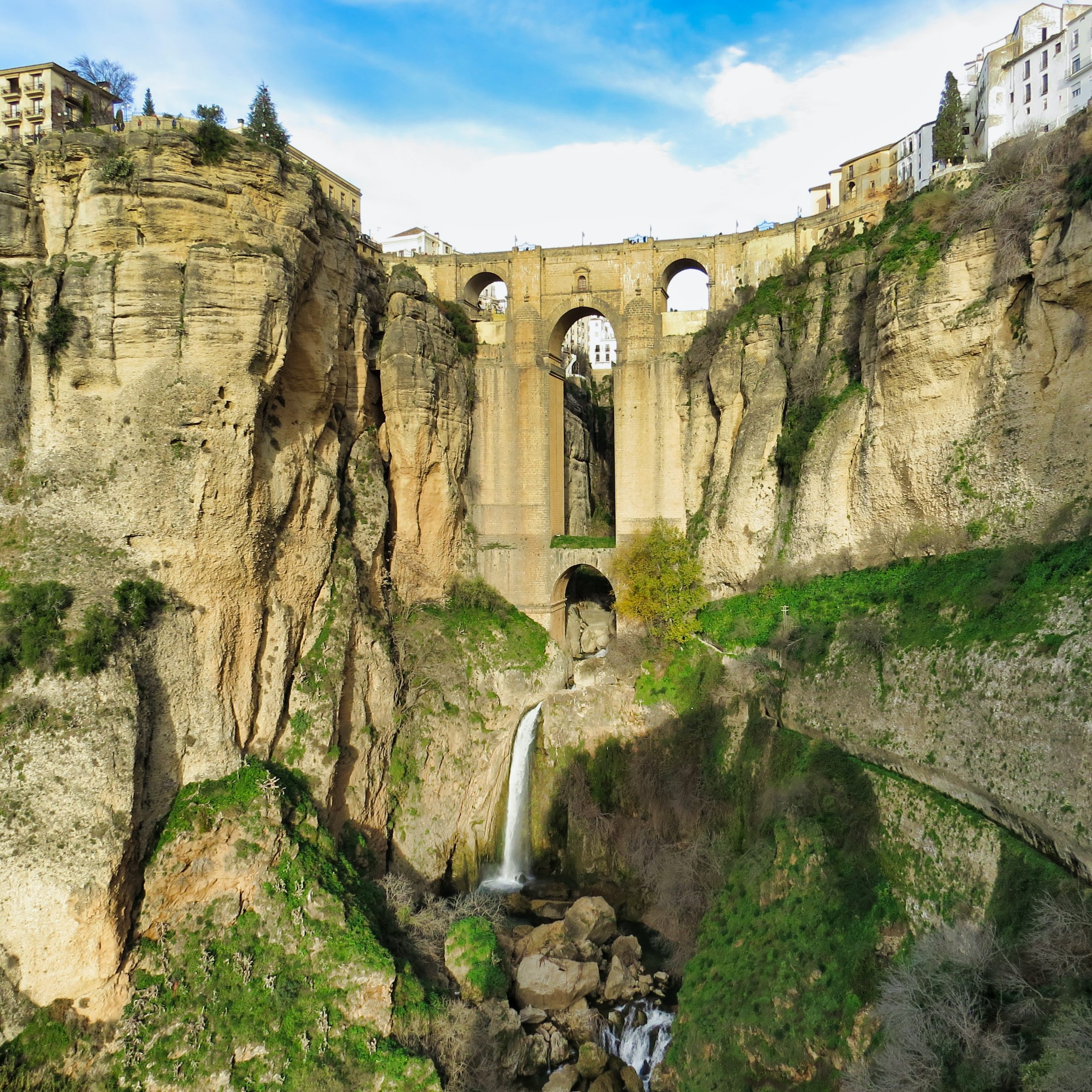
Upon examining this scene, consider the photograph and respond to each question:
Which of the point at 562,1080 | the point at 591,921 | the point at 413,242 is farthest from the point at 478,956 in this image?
the point at 413,242

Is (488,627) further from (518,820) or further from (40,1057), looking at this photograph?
(40,1057)

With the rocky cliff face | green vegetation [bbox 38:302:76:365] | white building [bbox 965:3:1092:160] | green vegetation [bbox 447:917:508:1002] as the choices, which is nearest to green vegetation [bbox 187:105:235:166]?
green vegetation [bbox 38:302:76:365]

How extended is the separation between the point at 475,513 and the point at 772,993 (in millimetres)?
15614

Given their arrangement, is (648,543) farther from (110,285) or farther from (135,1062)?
(135,1062)

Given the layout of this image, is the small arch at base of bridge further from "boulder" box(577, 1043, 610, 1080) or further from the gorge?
"boulder" box(577, 1043, 610, 1080)

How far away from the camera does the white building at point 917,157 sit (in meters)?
27.5

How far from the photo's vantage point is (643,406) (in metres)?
23.0

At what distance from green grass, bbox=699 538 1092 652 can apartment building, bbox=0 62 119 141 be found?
2587 cm

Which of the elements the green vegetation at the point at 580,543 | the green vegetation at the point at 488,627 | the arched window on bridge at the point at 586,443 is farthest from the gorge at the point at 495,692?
the arched window on bridge at the point at 586,443

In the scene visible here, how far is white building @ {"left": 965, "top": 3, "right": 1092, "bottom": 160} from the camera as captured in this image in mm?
23484

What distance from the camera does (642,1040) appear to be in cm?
1296

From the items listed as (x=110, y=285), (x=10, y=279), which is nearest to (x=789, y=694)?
(x=110, y=285)

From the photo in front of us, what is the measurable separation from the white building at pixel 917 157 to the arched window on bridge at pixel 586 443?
40.9ft

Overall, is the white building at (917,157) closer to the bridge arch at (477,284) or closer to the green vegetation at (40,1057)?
the bridge arch at (477,284)
